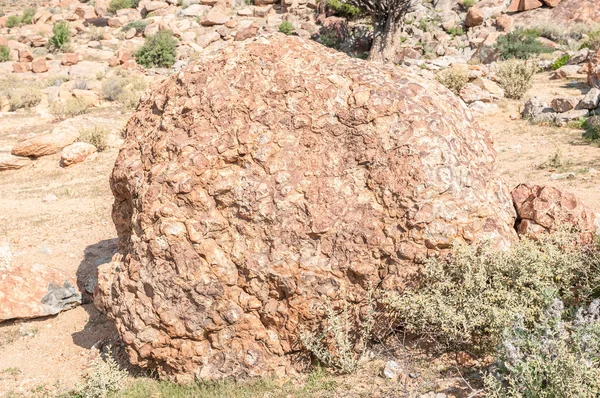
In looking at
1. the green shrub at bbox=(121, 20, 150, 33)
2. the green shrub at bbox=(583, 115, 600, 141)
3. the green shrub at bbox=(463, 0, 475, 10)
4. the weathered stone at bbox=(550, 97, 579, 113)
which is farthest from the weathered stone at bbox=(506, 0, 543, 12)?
the green shrub at bbox=(121, 20, 150, 33)

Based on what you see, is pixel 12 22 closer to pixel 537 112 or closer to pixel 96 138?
pixel 96 138

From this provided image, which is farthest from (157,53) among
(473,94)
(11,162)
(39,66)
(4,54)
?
(473,94)

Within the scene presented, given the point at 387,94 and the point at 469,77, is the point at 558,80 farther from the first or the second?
the point at 387,94

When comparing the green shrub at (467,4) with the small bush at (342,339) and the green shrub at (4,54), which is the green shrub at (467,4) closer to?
→ the green shrub at (4,54)

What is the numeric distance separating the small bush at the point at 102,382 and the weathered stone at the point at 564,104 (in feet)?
29.0

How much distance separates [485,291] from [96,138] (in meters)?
9.36

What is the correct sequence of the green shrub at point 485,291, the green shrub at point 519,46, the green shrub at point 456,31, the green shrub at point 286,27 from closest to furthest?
1. the green shrub at point 485,291
2. the green shrub at point 519,46
3. the green shrub at point 456,31
4. the green shrub at point 286,27

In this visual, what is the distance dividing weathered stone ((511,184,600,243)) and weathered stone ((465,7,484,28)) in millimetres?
18227

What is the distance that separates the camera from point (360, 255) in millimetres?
3457

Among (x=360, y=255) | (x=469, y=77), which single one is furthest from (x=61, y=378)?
(x=469, y=77)

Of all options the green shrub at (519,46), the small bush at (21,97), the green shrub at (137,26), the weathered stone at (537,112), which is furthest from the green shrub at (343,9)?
the weathered stone at (537,112)

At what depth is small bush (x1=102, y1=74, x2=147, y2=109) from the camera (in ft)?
46.7

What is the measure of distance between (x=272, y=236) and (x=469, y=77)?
A: 403 inches

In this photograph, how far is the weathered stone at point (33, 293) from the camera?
16.5ft
